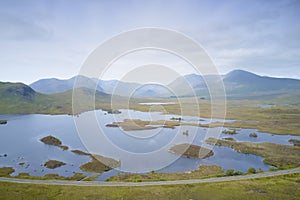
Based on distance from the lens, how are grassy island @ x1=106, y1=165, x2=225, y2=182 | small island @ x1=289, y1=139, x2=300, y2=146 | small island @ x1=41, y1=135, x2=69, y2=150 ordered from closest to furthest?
1. grassy island @ x1=106, y1=165, x2=225, y2=182
2. small island @ x1=41, y1=135, x2=69, y2=150
3. small island @ x1=289, y1=139, x2=300, y2=146

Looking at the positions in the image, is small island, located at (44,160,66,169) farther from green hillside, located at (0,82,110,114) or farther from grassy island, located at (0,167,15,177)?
green hillside, located at (0,82,110,114)

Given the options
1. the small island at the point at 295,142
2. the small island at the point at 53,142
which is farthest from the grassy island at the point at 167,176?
the small island at the point at 295,142

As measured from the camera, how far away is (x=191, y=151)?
5797 cm

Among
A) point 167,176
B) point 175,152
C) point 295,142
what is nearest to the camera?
point 167,176

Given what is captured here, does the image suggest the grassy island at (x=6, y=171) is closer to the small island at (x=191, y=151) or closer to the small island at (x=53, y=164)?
the small island at (x=53, y=164)

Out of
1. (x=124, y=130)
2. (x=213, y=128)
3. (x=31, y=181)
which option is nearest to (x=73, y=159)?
(x=31, y=181)

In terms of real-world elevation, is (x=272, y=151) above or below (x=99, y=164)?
below

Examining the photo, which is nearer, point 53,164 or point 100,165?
point 100,165

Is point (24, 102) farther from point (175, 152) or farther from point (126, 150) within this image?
point (175, 152)

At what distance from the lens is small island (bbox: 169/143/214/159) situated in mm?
55234

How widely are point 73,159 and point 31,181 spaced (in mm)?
14547

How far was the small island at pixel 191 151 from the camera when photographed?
5523cm

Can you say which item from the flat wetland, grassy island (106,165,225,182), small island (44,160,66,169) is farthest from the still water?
grassy island (106,165,225,182)

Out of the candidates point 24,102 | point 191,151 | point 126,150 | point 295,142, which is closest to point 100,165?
point 126,150
